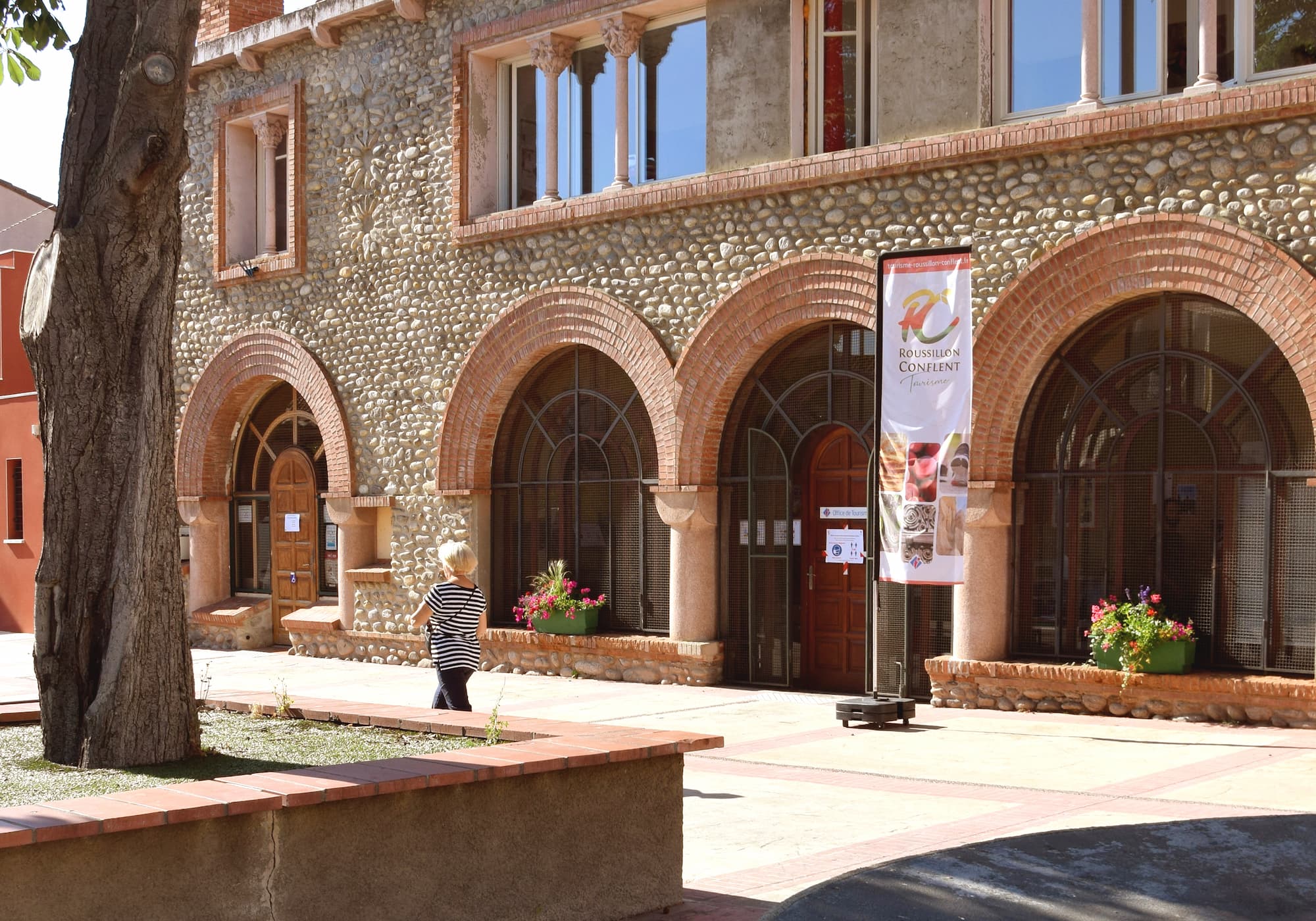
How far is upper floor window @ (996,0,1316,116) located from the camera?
11.7 meters

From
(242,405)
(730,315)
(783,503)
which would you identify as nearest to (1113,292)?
(730,315)

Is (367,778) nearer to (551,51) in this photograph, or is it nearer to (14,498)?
(551,51)

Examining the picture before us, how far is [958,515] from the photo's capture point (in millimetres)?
11438

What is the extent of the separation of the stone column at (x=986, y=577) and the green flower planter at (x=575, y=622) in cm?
448

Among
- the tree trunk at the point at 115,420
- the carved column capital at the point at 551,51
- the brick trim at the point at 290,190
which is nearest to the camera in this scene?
the tree trunk at the point at 115,420

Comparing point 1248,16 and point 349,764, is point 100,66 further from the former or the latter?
point 1248,16

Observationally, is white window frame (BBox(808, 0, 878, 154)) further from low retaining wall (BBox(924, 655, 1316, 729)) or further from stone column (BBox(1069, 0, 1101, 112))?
low retaining wall (BBox(924, 655, 1316, 729))

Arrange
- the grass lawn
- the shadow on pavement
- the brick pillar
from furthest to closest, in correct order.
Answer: the brick pillar, the grass lawn, the shadow on pavement

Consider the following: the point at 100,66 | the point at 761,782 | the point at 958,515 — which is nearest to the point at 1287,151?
the point at 958,515

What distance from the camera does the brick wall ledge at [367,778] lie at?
15.0ft

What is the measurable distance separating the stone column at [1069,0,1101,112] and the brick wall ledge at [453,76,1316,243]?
0.21 metres

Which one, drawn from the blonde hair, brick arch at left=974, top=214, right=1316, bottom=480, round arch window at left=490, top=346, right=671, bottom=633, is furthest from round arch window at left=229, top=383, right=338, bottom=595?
the blonde hair

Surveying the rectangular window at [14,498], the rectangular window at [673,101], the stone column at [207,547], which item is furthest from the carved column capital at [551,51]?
the rectangular window at [14,498]

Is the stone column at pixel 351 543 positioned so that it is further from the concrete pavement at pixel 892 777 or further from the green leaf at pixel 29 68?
the green leaf at pixel 29 68
